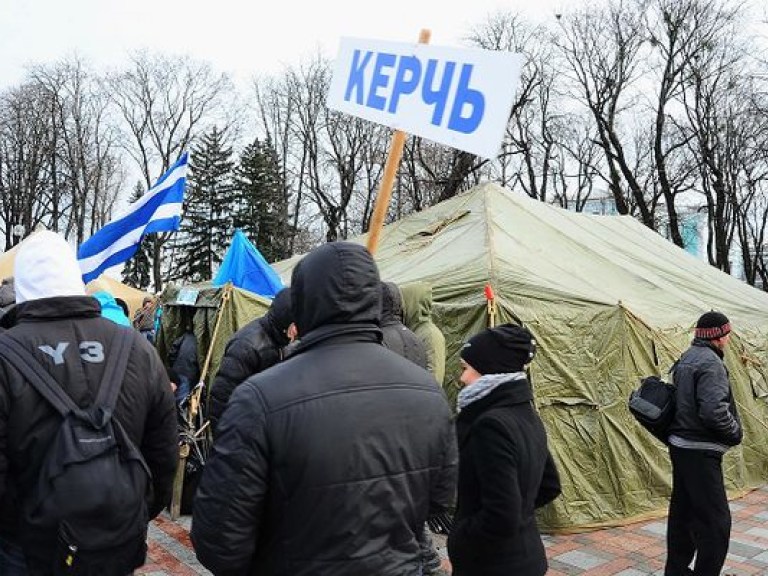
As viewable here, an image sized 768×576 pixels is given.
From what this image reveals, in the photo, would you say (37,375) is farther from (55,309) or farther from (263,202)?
(263,202)

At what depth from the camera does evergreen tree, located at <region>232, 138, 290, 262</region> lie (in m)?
39.2

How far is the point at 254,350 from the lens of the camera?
4.88m

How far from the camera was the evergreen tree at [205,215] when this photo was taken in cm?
4003

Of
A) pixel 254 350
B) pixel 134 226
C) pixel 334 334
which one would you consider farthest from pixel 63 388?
pixel 134 226

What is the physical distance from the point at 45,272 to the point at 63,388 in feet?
1.59

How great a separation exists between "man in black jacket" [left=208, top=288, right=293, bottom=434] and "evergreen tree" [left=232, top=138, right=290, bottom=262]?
112 ft

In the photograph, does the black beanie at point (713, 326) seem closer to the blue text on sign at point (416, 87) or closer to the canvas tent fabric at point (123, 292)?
the blue text on sign at point (416, 87)

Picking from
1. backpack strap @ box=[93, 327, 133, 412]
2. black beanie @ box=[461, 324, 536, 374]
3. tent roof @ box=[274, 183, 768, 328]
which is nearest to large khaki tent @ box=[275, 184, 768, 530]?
tent roof @ box=[274, 183, 768, 328]

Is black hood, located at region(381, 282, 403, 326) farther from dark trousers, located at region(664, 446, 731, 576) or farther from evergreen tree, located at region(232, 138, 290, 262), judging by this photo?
evergreen tree, located at region(232, 138, 290, 262)

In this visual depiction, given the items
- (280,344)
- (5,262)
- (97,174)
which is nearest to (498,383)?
(280,344)

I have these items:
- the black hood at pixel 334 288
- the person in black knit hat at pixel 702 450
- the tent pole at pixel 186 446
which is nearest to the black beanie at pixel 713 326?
the person in black knit hat at pixel 702 450

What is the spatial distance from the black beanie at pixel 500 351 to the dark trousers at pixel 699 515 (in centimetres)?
220

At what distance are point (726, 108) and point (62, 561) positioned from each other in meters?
30.2

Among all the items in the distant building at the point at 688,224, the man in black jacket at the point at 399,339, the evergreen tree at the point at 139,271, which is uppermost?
the distant building at the point at 688,224
